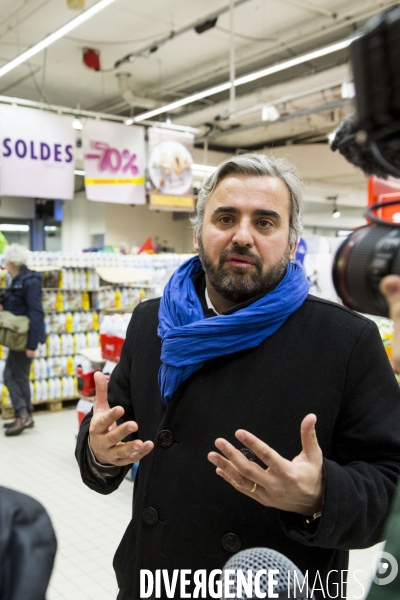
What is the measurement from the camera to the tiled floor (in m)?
Result: 3.39

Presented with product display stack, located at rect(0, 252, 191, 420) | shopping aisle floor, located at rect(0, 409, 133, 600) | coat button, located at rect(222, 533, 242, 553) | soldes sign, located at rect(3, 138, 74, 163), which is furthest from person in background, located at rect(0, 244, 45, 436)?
coat button, located at rect(222, 533, 242, 553)

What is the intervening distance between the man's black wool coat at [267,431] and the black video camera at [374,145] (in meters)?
0.47

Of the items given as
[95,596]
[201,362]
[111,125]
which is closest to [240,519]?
[201,362]

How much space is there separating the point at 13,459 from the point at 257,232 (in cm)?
474

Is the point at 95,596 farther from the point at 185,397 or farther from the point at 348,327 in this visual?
the point at 348,327

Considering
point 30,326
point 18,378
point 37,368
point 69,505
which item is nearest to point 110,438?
point 69,505

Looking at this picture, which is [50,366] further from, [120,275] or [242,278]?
[242,278]

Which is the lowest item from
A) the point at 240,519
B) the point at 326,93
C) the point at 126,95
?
the point at 240,519

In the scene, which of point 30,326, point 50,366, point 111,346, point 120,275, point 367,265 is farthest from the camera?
point 50,366

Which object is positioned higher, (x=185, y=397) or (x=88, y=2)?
(x=88, y=2)

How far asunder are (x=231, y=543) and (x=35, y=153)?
6.50 m

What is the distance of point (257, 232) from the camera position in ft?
5.25

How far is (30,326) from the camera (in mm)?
6164

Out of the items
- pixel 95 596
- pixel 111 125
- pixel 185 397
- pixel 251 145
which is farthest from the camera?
pixel 251 145
